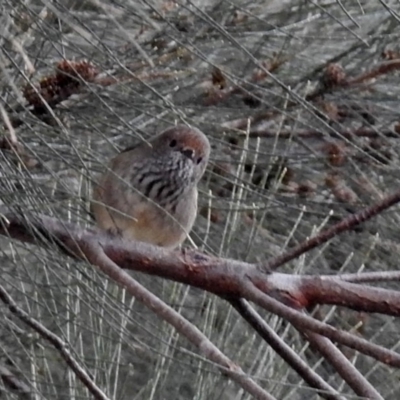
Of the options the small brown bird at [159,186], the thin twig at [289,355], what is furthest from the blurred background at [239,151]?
the thin twig at [289,355]

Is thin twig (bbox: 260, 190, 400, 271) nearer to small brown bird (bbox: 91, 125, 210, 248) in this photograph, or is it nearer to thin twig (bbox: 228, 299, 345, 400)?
thin twig (bbox: 228, 299, 345, 400)

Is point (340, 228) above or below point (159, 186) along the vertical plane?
above

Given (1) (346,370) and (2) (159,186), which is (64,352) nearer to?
(1) (346,370)

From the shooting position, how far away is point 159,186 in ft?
4.66

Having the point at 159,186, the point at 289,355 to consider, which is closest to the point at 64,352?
the point at 289,355

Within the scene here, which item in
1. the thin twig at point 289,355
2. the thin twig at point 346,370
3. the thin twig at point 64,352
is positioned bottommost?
the thin twig at point 64,352

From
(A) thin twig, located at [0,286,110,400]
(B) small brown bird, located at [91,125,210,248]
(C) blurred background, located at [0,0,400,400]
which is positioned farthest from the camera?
(B) small brown bird, located at [91,125,210,248]

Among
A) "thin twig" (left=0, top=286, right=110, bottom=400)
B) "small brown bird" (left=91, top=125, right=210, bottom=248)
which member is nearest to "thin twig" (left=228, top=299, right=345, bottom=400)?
"thin twig" (left=0, top=286, right=110, bottom=400)

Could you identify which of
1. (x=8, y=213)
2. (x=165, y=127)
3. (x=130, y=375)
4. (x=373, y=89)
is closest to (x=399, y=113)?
(x=373, y=89)

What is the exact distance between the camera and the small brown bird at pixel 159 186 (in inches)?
52.4

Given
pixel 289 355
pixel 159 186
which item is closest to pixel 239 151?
pixel 159 186

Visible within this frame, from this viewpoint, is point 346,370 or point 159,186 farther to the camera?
point 159,186

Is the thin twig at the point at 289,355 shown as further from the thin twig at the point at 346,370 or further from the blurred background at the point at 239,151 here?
the blurred background at the point at 239,151

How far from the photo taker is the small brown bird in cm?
133
